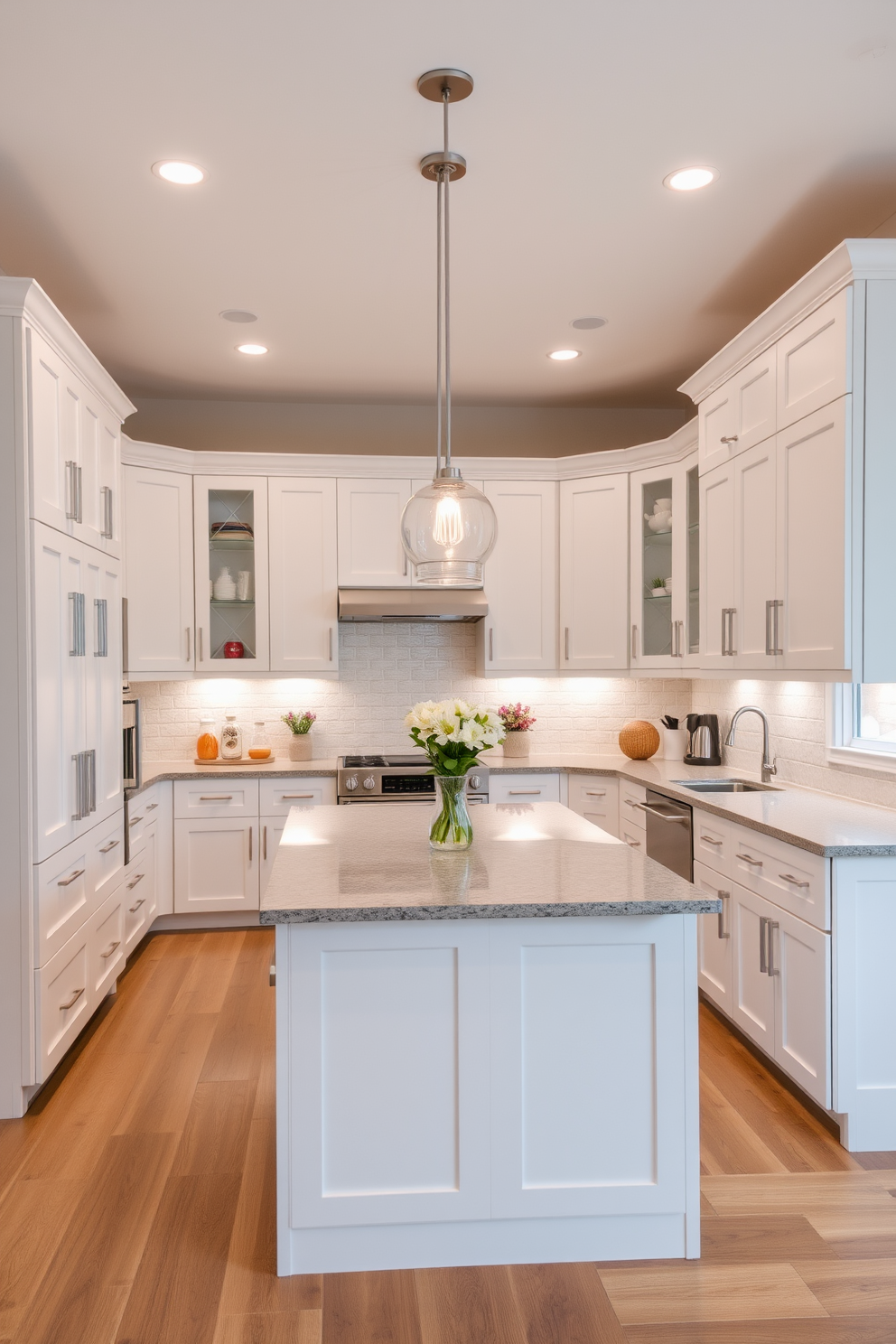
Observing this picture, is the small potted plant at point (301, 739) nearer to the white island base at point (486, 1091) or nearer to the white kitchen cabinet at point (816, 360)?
the white kitchen cabinet at point (816, 360)

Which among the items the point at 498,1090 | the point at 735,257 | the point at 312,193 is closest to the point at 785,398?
the point at 735,257

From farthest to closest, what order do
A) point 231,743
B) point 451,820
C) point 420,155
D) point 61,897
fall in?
point 231,743 → point 61,897 → point 420,155 → point 451,820

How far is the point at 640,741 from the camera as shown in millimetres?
5105

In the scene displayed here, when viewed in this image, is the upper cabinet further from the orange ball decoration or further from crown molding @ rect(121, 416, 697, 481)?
the orange ball decoration

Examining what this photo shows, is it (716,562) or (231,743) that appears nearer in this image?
(716,562)

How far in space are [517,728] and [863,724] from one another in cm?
215

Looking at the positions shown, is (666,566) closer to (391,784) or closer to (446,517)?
(391,784)

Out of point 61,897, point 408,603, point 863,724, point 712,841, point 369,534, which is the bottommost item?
point 61,897

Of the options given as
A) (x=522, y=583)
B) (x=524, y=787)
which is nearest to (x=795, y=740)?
(x=524, y=787)

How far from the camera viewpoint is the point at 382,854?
8.39 ft

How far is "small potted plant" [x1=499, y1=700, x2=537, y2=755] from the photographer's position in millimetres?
5332

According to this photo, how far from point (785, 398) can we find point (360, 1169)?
2.75 m

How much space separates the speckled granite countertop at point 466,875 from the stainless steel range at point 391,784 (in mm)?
1703

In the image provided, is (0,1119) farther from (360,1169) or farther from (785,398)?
(785,398)
